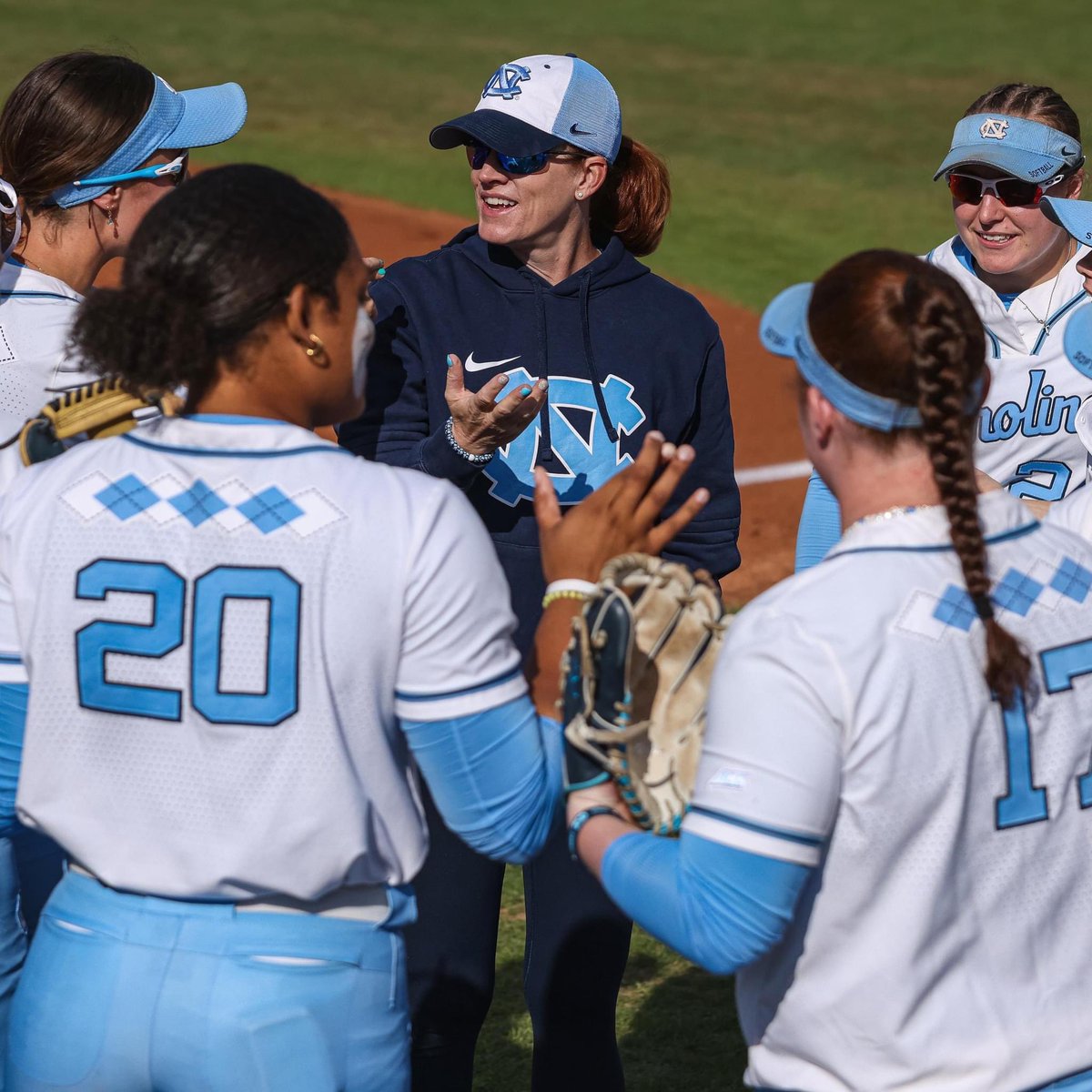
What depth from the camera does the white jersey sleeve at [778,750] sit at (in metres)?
1.96

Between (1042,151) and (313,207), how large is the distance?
8.19 ft

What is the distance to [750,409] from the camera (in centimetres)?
988

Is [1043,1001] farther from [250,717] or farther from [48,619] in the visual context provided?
[48,619]

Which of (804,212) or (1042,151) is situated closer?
(1042,151)

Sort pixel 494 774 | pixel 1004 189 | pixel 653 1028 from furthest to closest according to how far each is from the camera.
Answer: pixel 653 1028 → pixel 1004 189 → pixel 494 774

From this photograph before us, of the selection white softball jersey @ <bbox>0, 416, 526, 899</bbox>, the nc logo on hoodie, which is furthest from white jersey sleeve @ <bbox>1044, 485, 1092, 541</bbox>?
the nc logo on hoodie

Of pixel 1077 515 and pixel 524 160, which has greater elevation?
pixel 524 160

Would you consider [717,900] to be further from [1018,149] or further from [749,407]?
[749,407]

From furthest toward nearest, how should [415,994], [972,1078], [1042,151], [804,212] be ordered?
[804,212] < [1042,151] < [415,994] < [972,1078]

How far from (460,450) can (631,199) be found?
0.93 m

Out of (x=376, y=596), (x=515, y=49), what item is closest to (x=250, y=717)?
(x=376, y=596)

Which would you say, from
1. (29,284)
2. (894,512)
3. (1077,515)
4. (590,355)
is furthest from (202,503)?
(590,355)

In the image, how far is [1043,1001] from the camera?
6.97ft

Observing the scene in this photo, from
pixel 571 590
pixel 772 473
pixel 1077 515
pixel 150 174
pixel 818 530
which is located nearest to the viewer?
Answer: pixel 571 590
